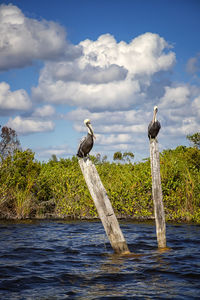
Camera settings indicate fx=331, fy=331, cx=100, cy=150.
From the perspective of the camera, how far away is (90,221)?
1376 cm

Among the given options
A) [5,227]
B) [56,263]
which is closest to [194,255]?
[56,263]

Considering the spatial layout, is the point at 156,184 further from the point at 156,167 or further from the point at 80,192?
the point at 80,192

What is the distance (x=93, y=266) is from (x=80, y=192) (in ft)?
24.6

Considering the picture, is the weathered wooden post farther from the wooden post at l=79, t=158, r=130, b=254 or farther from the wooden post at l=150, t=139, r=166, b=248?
the wooden post at l=79, t=158, r=130, b=254

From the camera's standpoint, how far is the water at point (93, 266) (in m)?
5.78

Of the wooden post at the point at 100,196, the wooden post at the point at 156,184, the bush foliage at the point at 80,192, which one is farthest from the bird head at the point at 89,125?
the bush foliage at the point at 80,192

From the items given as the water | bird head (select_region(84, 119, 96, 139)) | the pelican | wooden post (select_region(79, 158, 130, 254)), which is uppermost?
bird head (select_region(84, 119, 96, 139))

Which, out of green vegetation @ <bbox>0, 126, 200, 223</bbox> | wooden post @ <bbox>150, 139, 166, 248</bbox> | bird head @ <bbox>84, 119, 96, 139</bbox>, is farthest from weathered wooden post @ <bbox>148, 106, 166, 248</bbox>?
green vegetation @ <bbox>0, 126, 200, 223</bbox>

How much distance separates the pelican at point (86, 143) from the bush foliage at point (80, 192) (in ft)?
22.4

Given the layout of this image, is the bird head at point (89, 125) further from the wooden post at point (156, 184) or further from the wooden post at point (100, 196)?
the wooden post at point (156, 184)

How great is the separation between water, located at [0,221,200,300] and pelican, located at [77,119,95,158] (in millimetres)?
2498

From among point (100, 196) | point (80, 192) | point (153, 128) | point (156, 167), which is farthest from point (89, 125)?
point (80, 192)

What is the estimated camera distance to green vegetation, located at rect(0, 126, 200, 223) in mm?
13273

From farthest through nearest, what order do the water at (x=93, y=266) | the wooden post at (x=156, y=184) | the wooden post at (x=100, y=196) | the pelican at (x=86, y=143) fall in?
the wooden post at (x=156, y=184), the wooden post at (x=100, y=196), the pelican at (x=86, y=143), the water at (x=93, y=266)
